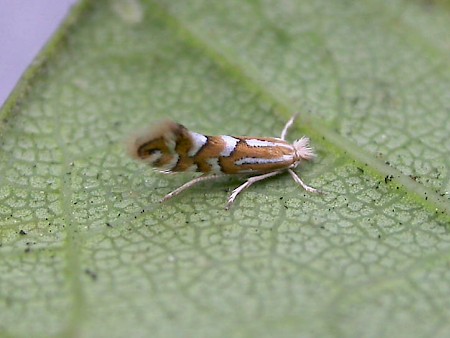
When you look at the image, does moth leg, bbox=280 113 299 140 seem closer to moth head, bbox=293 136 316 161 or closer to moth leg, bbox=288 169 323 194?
moth head, bbox=293 136 316 161

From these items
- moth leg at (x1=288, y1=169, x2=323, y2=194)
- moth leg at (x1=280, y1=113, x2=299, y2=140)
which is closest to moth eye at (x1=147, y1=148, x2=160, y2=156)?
moth leg at (x1=288, y1=169, x2=323, y2=194)

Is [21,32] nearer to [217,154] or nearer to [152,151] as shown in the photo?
[152,151]

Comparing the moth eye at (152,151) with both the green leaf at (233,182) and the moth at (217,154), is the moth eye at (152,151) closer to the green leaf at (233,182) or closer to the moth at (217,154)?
the moth at (217,154)

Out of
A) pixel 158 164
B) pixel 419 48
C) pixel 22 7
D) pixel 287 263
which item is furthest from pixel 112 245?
pixel 419 48

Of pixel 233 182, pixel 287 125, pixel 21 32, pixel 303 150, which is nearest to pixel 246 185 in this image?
pixel 233 182

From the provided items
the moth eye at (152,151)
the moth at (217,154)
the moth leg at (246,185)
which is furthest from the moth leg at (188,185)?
Result: the moth eye at (152,151)

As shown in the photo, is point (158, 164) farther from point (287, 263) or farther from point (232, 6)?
point (232, 6)

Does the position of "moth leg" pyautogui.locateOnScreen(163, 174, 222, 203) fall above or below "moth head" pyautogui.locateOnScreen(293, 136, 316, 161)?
below
